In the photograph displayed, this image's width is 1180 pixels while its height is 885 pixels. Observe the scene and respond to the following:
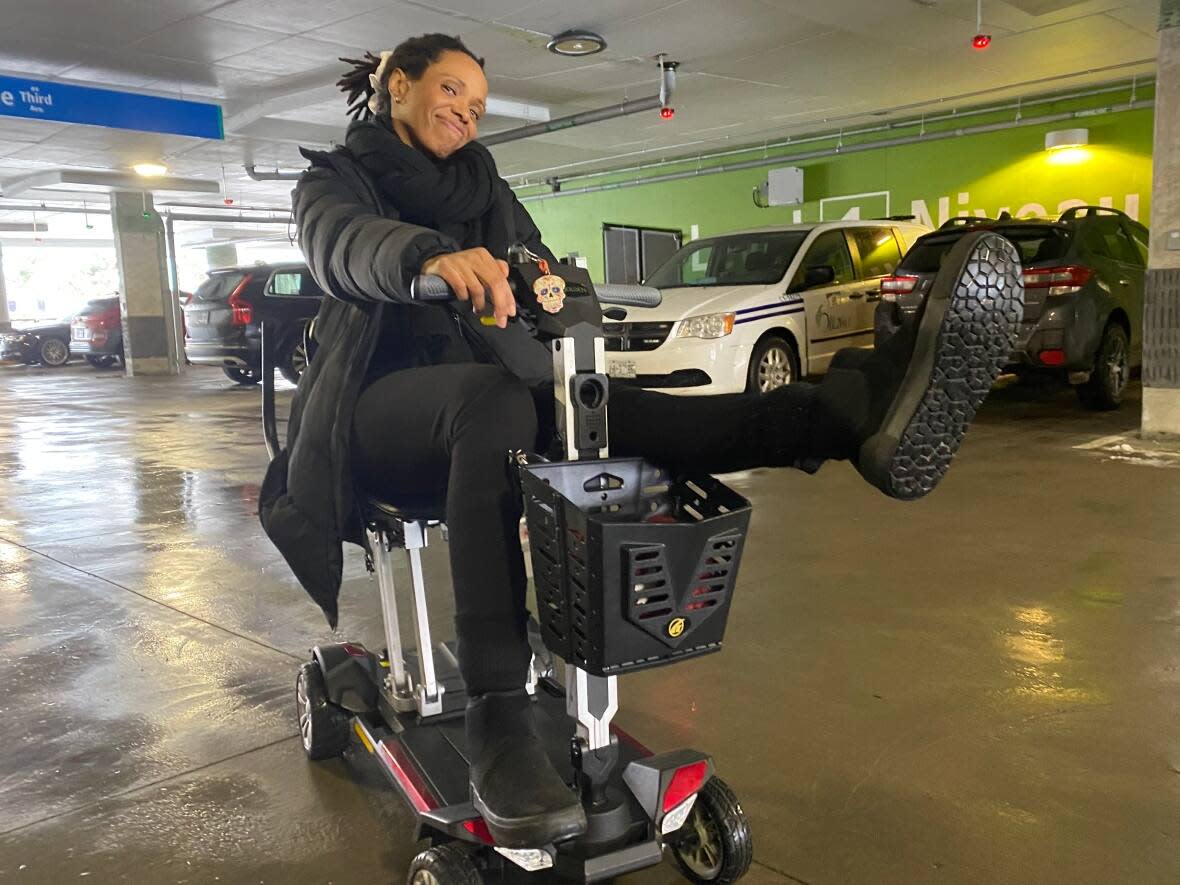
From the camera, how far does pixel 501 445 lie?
4.25 ft

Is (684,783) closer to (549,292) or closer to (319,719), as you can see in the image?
(549,292)

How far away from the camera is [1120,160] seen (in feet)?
35.9

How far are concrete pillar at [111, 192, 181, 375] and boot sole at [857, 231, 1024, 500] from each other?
1656cm

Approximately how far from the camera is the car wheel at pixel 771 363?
6.67m

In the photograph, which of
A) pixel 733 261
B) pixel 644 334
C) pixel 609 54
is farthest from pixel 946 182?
pixel 644 334

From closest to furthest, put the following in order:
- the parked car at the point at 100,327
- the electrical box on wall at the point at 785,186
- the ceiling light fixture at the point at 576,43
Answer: the ceiling light fixture at the point at 576,43
the electrical box on wall at the point at 785,186
the parked car at the point at 100,327

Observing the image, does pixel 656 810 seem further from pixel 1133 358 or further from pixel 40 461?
pixel 1133 358

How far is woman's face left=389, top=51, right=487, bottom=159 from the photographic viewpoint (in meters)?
1.70

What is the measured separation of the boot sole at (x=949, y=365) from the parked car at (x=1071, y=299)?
5.26 metres

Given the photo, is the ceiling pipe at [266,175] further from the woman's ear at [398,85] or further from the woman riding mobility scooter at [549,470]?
the woman riding mobility scooter at [549,470]

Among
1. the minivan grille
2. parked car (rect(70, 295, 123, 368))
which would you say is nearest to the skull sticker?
the minivan grille

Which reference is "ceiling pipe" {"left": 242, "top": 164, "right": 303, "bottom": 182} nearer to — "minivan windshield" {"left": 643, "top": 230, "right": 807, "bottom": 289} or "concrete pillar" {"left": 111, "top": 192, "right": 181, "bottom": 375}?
"concrete pillar" {"left": 111, "top": 192, "right": 181, "bottom": 375}

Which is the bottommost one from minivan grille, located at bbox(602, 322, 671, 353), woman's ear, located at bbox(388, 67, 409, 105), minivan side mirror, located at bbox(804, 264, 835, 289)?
minivan grille, located at bbox(602, 322, 671, 353)

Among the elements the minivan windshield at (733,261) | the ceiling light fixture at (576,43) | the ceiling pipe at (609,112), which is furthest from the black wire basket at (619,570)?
the ceiling pipe at (609,112)
